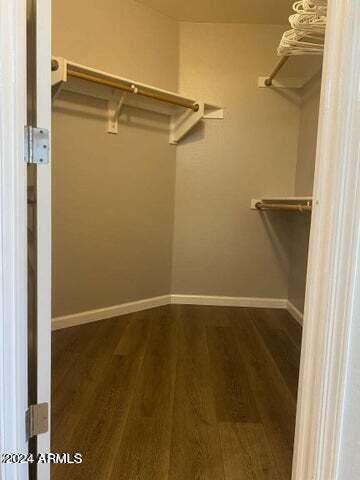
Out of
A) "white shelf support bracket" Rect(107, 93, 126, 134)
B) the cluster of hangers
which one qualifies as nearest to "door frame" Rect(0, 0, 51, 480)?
the cluster of hangers

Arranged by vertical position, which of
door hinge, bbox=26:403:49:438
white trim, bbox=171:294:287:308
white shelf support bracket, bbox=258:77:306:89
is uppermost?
white shelf support bracket, bbox=258:77:306:89

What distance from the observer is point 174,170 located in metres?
3.28

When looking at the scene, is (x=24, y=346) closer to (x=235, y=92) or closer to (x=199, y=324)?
(x=199, y=324)

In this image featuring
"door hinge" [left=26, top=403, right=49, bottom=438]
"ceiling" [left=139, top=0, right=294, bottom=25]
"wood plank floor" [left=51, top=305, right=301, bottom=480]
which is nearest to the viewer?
"door hinge" [left=26, top=403, right=49, bottom=438]

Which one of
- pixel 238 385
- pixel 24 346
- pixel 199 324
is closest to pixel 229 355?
pixel 238 385

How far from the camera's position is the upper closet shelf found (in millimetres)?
2223

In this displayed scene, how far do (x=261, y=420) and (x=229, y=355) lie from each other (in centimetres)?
68

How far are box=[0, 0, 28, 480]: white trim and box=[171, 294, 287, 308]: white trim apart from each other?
8.03 feet

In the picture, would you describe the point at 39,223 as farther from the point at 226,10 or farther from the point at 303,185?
the point at 226,10

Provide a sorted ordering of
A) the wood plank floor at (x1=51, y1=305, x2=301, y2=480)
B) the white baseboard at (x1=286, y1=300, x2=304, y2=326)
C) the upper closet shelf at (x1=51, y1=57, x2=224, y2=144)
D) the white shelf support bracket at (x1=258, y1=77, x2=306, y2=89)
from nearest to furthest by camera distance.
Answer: the wood plank floor at (x1=51, y1=305, x2=301, y2=480), the upper closet shelf at (x1=51, y1=57, x2=224, y2=144), the white baseboard at (x1=286, y1=300, x2=304, y2=326), the white shelf support bracket at (x1=258, y1=77, x2=306, y2=89)

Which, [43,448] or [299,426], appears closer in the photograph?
[299,426]

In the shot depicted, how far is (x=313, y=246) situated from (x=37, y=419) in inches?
33.9

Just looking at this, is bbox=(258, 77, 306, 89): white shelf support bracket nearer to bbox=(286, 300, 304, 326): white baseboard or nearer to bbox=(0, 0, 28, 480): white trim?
bbox=(286, 300, 304, 326): white baseboard

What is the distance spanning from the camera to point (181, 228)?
334cm
